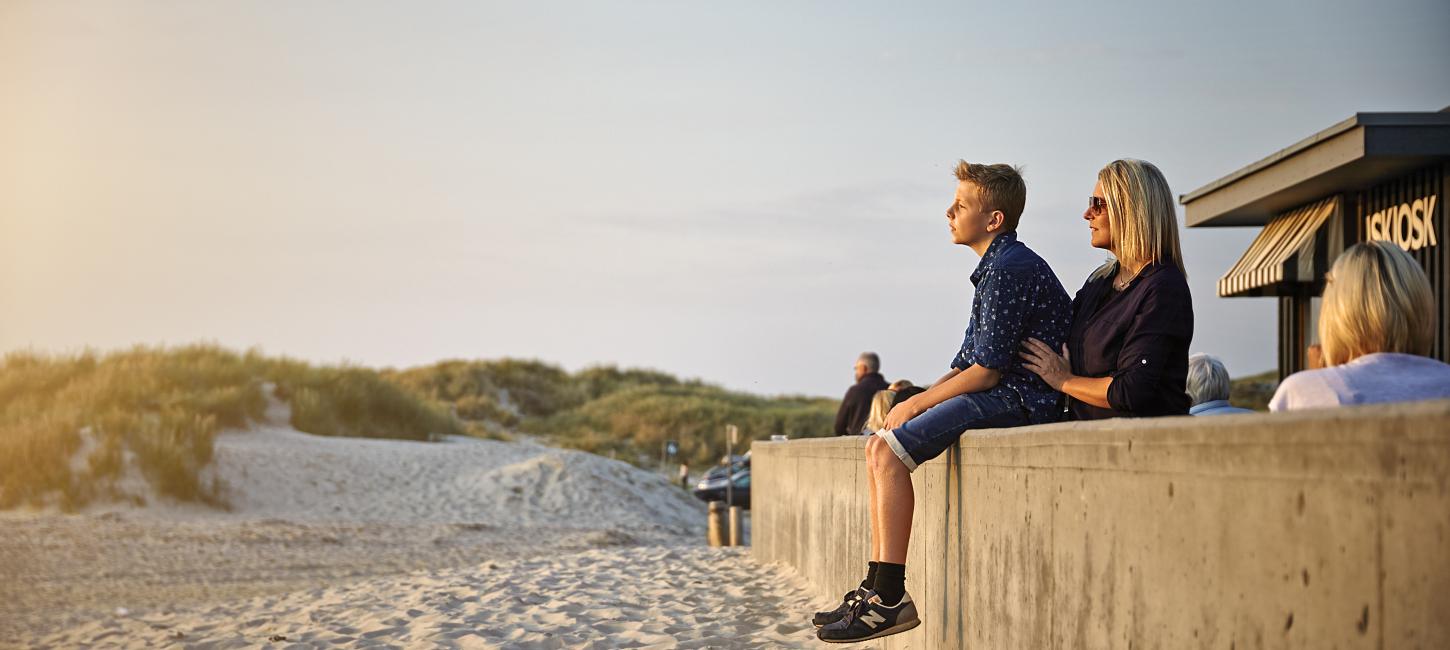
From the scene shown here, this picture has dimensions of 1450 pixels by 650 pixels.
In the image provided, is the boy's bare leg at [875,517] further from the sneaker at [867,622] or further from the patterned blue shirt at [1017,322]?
the patterned blue shirt at [1017,322]

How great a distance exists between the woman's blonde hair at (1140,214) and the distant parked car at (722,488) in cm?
2009

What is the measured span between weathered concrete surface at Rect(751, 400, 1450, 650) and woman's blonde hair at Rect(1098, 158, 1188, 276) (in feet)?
2.59

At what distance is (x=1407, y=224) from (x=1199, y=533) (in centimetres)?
889

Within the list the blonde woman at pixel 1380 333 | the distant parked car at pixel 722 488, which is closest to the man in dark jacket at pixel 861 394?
the blonde woman at pixel 1380 333

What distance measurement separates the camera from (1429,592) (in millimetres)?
2084

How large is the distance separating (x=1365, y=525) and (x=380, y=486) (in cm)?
2235

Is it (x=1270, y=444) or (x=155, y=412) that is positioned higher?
(x=1270, y=444)

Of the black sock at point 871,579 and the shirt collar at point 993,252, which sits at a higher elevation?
the shirt collar at point 993,252

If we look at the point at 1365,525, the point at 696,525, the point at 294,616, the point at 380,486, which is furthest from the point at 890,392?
the point at 380,486

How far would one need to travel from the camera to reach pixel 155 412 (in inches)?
973

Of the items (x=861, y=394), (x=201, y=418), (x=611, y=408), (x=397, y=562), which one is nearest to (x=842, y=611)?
(x=861, y=394)

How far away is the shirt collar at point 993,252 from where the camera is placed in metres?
4.94

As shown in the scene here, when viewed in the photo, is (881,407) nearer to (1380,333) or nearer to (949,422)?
(949,422)

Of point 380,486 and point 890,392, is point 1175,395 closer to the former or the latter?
point 890,392
